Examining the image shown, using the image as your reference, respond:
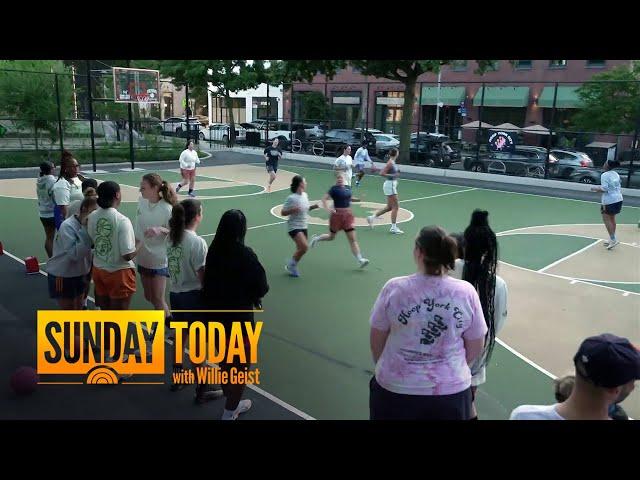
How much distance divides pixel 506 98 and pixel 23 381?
3745 centimetres

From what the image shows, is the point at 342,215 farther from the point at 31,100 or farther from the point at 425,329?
the point at 31,100

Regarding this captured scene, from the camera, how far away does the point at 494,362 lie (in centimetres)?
666

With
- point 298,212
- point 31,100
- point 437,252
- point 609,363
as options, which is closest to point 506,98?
point 31,100

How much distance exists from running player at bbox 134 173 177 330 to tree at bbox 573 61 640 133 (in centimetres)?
2235

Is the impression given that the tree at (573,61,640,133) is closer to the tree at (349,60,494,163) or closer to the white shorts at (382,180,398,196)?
the tree at (349,60,494,163)

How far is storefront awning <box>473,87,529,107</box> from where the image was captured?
37094 millimetres

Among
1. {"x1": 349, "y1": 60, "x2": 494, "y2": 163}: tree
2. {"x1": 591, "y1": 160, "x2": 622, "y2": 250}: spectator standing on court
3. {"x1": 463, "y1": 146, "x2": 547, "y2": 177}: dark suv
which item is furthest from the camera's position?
{"x1": 349, "y1": 60, "x2": 494, "y2": 163}: tree

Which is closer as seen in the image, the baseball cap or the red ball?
the baseball cap

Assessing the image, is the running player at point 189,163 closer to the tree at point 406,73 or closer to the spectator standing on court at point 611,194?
the tree at point 406,73

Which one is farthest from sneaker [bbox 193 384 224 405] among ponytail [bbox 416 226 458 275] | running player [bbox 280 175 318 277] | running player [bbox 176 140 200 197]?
running player [bbox 176 140 200 197]

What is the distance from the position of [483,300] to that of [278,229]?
9316 mm
